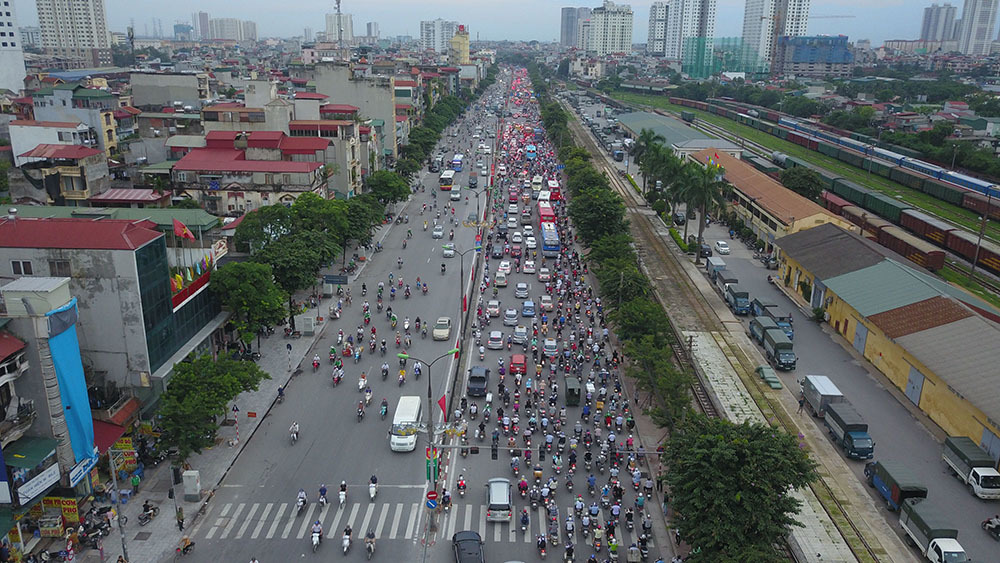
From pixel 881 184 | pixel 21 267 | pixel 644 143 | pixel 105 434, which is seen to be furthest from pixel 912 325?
pixel 881 184

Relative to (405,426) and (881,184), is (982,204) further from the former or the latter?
(405,426)

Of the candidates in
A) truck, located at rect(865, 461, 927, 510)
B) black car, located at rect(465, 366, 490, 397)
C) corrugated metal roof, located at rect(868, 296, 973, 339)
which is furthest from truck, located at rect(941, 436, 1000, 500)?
black car, located at rect(465, 366, 490, 397)

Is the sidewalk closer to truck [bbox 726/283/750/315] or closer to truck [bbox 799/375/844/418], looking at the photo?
truck [bbox 799/375/844/418]

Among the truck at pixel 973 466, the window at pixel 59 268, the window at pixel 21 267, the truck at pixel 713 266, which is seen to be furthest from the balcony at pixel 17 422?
the truck at pixel 713 266

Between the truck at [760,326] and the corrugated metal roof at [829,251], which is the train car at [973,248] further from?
the truck at [760,326]

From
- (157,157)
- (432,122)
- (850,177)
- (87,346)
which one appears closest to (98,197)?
(157,157)
